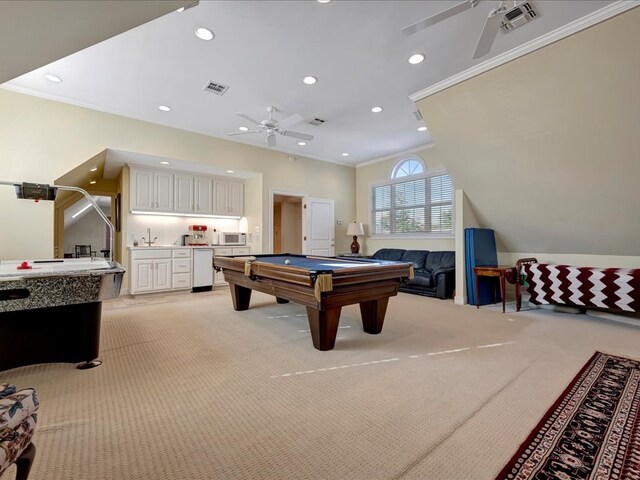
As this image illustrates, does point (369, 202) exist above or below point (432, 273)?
above

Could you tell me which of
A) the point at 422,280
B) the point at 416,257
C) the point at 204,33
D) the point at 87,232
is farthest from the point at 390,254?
the point at 87,232

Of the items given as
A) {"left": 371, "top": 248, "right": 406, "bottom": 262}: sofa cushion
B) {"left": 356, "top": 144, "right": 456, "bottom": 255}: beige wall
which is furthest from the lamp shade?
{"left": 371, "top": 248, "right": 406, "bottom": 262}: sofa cushion

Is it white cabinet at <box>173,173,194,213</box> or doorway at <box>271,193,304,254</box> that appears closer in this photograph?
white cabinet at <box>173,173,194,213</box>

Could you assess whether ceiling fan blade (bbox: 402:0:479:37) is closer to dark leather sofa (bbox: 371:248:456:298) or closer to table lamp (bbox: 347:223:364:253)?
dark leather sofa (bbox: 371:248:456:298)

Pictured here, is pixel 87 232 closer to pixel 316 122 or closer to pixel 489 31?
pixel 316 122

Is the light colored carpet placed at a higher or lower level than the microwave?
lower

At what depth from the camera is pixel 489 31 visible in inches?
87.2

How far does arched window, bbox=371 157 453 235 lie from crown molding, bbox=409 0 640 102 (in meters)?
2.57

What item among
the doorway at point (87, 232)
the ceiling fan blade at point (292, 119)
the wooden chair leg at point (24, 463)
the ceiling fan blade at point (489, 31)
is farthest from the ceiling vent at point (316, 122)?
the doorway at point (87, 232)

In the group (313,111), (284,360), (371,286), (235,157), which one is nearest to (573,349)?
(371,286)

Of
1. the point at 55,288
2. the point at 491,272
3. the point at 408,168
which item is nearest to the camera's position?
the point at 55,288

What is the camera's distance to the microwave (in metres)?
6.34

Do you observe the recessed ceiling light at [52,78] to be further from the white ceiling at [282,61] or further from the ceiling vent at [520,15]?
the ceiling vent at [520,15]

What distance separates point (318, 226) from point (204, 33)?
486cm
